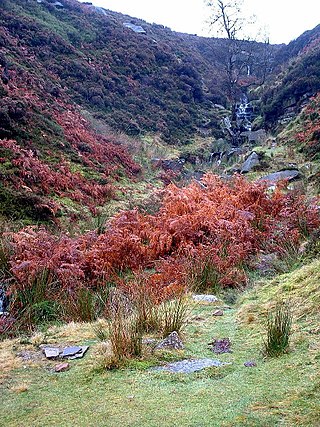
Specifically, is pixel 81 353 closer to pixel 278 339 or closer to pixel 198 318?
pixel 198 318

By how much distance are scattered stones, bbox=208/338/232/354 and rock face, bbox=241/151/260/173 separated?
1120 centimetres

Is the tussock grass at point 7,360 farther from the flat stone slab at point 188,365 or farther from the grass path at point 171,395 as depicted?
the flat stone slab at point 188,365

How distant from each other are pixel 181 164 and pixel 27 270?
13.5 m

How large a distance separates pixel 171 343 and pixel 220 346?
39cm

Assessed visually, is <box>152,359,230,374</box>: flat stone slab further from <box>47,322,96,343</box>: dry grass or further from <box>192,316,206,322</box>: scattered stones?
<box>47,322,96,343</box>: dry grass

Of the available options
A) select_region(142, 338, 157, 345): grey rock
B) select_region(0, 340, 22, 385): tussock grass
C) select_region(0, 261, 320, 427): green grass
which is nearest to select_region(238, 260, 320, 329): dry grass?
select_region(0, 261, 320, 427): green grass

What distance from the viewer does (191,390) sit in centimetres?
285

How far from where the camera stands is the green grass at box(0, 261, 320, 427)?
2.40 meters

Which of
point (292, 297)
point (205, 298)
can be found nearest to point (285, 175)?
point (205, 298)

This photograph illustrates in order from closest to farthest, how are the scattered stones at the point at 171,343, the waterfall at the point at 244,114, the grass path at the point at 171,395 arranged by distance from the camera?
1. the grass path at the point at 171,395
2. the scattered stones at the point at 171,343
3. the waterfall at the point at 244,114

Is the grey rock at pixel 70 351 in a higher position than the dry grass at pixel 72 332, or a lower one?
higher

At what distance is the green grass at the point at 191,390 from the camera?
94.5 inches

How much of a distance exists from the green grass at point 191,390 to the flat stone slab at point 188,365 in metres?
0.09

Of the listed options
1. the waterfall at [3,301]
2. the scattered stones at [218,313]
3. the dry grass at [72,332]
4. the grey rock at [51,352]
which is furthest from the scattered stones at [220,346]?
the waterfall at [3,301]
